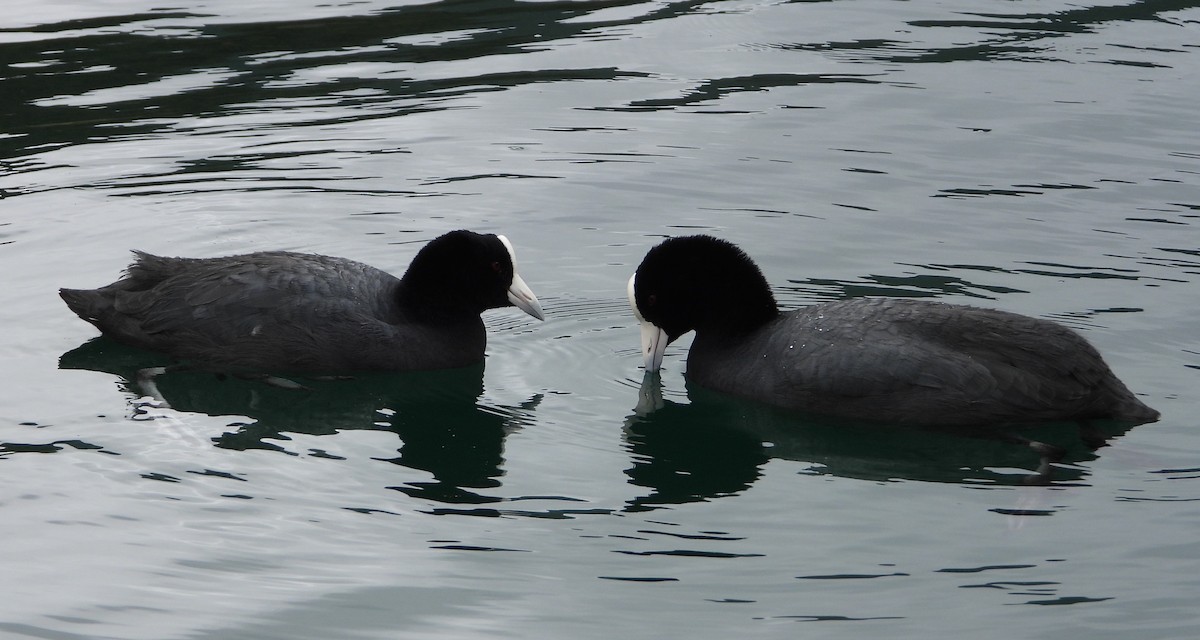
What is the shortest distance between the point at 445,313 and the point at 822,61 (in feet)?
25.3

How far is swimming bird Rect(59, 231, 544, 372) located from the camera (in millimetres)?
8531

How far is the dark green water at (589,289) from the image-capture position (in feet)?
20.1

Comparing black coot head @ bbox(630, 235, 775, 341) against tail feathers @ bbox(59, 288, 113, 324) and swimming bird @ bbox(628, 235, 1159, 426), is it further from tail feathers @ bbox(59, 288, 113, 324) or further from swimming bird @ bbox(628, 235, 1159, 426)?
tail feathers @ bbox(59, 288, 113, 324)

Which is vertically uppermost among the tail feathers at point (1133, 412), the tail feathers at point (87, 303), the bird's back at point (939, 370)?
the tail feathers at point (87, 303)

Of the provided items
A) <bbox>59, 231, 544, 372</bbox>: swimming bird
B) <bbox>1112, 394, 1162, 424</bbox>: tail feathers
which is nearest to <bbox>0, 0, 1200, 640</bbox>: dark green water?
<bbox>1112, 394, 1162, 424</bbox>: tail feathers

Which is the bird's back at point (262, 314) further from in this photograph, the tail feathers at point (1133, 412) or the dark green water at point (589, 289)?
the tail feathers at point (1133, 412)

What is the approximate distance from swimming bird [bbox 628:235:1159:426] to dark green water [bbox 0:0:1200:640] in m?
0.17

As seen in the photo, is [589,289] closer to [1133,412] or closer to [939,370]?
[939,370]

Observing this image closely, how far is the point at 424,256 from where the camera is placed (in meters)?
8.77

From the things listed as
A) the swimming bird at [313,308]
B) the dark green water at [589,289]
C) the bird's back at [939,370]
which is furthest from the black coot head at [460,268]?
the bird's back at [939,370]

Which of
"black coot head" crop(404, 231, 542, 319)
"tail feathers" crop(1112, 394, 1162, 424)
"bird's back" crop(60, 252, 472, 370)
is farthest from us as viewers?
"black coot head" crop(404, 231, 542, 319)

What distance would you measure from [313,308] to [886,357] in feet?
10.3

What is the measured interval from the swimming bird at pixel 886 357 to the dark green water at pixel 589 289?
0.55 ft

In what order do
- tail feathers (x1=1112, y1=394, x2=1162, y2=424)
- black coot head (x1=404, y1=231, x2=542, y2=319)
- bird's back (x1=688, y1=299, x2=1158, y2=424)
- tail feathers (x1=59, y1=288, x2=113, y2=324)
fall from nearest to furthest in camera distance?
bird's back (x1=688, y1=299, x2=1158, y2=424)
tail feathers (x1=1112, y1=394, x2=1162, y2=424)
black coot head (x1=404, y1=231, x2=542, y2=319)
tail feathers (x1=59, y1=288, x2=113, y2=324)
